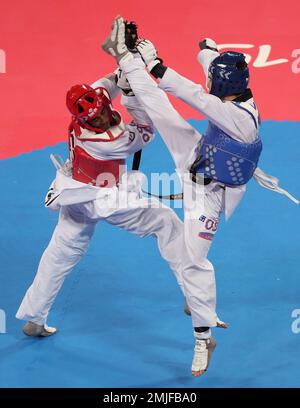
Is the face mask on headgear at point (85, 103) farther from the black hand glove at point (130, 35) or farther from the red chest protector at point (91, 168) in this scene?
the black hand glove at point (130, 35)

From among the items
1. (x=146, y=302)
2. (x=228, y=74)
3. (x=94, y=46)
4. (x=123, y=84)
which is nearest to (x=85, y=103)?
(x=123, y=84)

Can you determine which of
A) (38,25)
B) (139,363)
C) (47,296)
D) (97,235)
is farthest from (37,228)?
(38,25)

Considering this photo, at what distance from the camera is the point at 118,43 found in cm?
532

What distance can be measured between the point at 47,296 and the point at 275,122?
3.70 m

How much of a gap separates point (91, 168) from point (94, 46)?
4.27 meters

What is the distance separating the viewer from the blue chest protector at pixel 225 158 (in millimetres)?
5402

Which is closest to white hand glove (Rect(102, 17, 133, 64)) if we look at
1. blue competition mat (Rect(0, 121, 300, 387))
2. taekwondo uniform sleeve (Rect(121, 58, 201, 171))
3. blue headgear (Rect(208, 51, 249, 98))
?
taekwondo uniform sleeve (Rect(121, 58, 201, 171))

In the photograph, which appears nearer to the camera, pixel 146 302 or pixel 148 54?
pixel 148 54

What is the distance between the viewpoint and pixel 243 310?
6.55 meters

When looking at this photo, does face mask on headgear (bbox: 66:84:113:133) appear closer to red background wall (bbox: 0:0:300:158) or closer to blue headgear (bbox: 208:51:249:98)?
blue headgear (bbox: 208:51:249:98)

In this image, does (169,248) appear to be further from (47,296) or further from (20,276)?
(20,276)

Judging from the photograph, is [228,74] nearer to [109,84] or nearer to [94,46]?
[109,84]

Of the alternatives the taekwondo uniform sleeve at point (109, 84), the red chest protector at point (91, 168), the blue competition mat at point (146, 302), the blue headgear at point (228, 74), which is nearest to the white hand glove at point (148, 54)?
the blue headgear at point (228, 74)

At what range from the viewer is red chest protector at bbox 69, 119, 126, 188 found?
19.0ft
